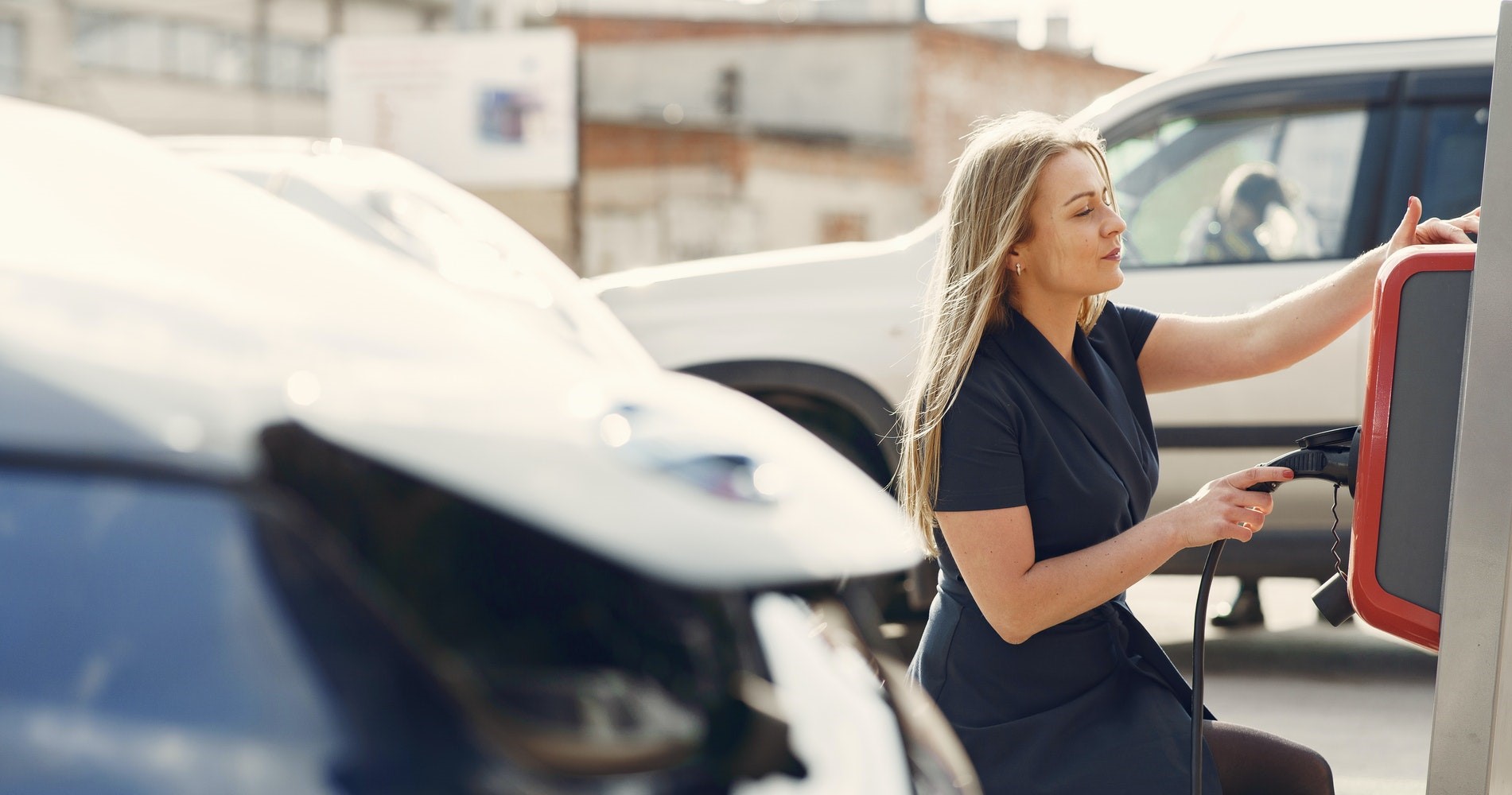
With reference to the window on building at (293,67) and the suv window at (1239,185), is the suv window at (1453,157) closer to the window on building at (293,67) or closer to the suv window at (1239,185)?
the suv window at (1239,185)

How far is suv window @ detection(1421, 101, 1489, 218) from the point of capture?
14.8 ft

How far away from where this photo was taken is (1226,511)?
2018 millimetres

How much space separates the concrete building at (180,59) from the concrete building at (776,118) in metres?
5.23

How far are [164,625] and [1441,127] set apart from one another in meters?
4.49

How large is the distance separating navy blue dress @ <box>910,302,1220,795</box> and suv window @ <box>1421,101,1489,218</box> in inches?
108

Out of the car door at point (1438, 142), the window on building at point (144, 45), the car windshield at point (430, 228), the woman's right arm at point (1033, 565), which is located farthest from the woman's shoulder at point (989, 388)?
the window on building at point (144, 45)

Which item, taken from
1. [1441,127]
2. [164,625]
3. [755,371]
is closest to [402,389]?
[164,625]

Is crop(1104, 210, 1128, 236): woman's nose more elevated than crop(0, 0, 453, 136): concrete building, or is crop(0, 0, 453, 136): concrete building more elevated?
crop(0, 0, 453, 136): concrete building

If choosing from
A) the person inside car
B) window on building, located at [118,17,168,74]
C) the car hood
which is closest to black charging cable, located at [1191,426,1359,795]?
the car hood

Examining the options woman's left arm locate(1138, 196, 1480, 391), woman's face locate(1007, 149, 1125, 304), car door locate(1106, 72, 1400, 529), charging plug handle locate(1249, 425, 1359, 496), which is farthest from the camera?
car door locate(1106, 72, 1400, 529)

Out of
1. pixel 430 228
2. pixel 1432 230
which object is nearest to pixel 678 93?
pixel 430 228

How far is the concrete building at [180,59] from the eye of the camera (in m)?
26.5

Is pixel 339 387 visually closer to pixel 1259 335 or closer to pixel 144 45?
pixel 1259 335

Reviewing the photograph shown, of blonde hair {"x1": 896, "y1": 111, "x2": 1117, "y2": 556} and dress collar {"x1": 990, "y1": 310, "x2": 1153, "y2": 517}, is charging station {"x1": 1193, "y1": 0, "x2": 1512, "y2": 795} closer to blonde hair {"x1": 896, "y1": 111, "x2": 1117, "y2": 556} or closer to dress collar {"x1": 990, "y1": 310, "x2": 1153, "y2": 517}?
dress collar {"x1": 990, "y1": 310, "x2": 1153, "y2": 517}
